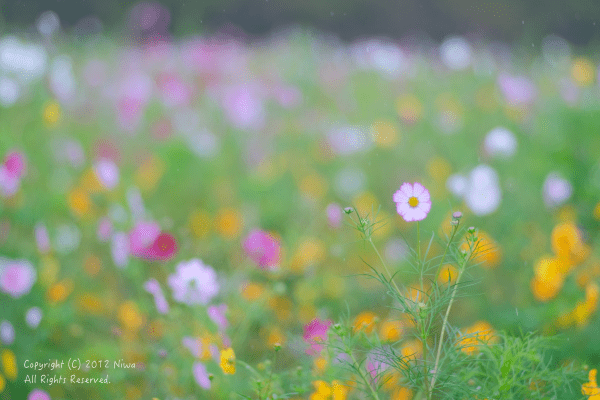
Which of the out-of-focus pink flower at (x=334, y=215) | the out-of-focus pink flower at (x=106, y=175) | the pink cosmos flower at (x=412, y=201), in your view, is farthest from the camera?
the out-of-focus pink flower at (x=106, y=175)

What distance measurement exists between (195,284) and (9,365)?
37 cm

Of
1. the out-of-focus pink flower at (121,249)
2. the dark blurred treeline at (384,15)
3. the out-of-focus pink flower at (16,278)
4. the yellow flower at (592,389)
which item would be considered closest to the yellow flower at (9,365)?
the out-of-focus pink flower at (16,278)

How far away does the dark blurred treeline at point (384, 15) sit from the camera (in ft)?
16.1

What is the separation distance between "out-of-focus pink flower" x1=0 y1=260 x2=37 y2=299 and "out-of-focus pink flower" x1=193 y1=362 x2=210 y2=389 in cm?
49

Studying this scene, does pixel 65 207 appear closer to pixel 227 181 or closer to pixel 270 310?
pixel 227 181

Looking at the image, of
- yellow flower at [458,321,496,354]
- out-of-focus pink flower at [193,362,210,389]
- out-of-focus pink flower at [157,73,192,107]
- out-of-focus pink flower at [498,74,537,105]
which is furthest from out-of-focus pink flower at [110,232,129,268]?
out-of-focus pink flower at [498,74,537,105]

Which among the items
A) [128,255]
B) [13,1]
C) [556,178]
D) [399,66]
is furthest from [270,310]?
[13,1]

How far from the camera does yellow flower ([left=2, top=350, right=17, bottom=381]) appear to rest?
33.2 inches

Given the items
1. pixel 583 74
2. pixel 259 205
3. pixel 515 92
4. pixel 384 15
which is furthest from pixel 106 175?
pixel 384 15

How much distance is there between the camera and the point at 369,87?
238 centimetres

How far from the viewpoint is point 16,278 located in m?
1.02

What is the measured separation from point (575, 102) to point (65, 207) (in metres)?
2.00

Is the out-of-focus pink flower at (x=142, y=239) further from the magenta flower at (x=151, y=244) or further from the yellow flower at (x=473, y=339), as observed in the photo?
the yellow flower at (x=473, y=339)

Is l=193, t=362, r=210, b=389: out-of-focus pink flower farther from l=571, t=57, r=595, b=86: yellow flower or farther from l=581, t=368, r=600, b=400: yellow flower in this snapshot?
l=571, t=57, r=595, b=86: yellow flower
